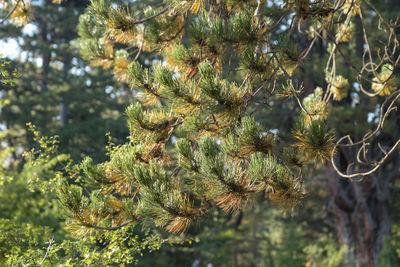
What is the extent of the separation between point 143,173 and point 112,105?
9888 mm

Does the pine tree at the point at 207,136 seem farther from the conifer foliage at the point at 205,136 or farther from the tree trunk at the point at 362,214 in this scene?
the tree trunk at the point at 362,214

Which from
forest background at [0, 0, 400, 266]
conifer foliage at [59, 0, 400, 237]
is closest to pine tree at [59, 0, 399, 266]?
conifer foliage at [59, 0, 400, 237]

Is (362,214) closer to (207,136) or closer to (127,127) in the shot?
(127,127)

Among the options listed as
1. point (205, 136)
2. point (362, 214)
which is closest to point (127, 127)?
point (205, 136)

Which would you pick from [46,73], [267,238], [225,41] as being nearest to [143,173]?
[225,41]

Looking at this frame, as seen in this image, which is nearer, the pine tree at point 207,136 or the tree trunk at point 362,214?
the pine tree at point 207,136

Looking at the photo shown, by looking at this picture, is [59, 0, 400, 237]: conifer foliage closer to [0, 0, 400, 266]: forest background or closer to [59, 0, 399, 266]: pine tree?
[59, 0, 399, 266]: pine tree

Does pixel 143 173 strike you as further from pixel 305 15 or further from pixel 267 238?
pixel 267 238

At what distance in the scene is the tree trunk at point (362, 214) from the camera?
962 cm

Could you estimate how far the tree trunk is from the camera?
962 centimetres

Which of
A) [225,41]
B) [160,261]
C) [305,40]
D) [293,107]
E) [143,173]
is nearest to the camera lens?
[143,173]

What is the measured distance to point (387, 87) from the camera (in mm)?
4035

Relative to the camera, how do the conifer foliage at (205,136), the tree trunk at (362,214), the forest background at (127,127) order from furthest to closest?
1. the tree trunk at (362,214)
2. the forest background at (127,127)
3. the conifer foliage at (205,136)

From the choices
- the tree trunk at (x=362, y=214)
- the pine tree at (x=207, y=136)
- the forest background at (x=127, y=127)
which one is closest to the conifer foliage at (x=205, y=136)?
the pine tree at (x=207, y=136)
